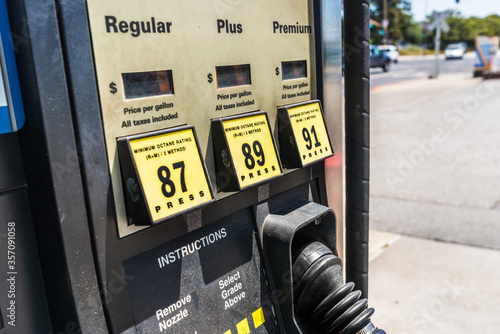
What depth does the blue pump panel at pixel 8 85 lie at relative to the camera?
74 centimetres

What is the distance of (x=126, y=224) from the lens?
912mm

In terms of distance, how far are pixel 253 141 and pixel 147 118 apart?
0.94ft

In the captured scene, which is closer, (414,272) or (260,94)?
(260,94)

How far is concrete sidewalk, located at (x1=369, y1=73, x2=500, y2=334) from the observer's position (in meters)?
3.21

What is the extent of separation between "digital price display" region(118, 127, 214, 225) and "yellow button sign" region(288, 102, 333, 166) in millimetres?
358

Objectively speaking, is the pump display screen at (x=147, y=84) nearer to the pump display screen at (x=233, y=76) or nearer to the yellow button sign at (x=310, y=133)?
the pump display screen at (x=233, y=76)

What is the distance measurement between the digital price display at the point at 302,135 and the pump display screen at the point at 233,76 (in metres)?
0.15

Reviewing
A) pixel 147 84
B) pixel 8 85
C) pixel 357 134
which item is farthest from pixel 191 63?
pixel 357 134

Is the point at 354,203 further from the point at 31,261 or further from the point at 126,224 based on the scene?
the point at 31,261

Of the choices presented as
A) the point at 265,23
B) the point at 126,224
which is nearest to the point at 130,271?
the point at 126,224

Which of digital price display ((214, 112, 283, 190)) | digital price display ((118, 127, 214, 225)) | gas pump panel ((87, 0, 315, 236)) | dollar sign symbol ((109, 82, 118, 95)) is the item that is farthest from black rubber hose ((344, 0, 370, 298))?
dollar sign symbol ((109, 82, 118, 95))

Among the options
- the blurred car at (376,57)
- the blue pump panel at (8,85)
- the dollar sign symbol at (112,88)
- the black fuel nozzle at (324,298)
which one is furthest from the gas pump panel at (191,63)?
the blurred car at (376,57)

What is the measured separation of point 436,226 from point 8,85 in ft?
15.2

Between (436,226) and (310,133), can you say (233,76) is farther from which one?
(436,226)
